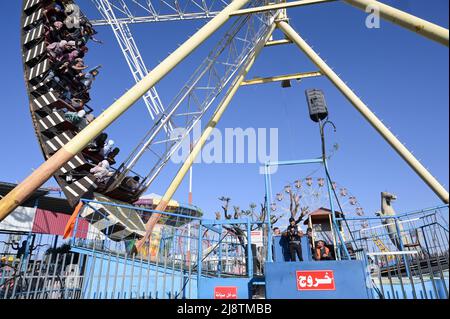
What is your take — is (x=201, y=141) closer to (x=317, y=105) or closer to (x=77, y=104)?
(x=317, y=105)

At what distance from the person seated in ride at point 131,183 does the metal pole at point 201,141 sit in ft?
6.49

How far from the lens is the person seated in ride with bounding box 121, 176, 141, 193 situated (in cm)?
1163

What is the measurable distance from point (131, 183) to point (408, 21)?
1048 cm

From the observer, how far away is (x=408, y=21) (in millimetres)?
6047

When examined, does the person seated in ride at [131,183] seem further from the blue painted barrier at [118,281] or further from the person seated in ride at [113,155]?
the blue painted barrier at [118,281]

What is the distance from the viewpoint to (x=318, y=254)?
721cm

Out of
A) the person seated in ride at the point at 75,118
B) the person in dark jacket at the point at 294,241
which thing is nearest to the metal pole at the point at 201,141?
the person in dark jacket at the point at 294,241

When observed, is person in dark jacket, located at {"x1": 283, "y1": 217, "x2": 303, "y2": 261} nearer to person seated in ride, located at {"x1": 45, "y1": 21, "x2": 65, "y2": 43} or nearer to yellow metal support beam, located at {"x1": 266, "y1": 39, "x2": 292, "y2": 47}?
yellow metal support beam, located at {"x1": 266, "y1": 39, "x2": 292, "y2": 47}

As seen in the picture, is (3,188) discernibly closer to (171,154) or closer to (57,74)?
(57,74)

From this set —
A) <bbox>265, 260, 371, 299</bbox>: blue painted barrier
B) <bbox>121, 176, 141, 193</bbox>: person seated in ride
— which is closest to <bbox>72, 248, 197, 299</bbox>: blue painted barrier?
<bbox>265, 260, 371, 299</bbox>: blue painted barrier

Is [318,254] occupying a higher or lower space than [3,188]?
lower

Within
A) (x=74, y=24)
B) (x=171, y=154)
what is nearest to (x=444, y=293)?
(x=171, y=154)

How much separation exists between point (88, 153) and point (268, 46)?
349 inches

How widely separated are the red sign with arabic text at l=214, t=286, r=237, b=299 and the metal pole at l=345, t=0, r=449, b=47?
6.50 meters
